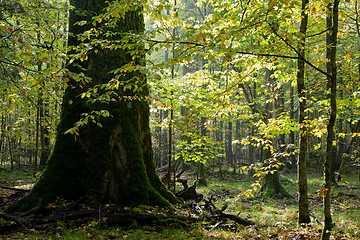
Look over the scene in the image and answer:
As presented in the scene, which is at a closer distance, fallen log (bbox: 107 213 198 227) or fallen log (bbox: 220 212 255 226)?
fallen log (bbox: 107 213 198 227)

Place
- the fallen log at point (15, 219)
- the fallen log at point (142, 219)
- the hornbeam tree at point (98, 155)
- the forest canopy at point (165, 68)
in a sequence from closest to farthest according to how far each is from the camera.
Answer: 1. the forest canopy at point (165, 68)
2. the fallen log at point (15, 219)
3. the fallen log at point (142, 219)
4. the hornbeam tree at point (98, 155)

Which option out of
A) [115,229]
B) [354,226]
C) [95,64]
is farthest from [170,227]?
[354,226]

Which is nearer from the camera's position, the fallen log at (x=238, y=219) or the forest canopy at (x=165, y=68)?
the forest canopy at (x=165, y=68)

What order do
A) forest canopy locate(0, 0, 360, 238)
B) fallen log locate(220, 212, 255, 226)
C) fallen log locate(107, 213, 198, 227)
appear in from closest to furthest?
1. forest canopy locate(0, 0, 360, 238)
2. fallen log locate(107, 213, 198, 227)
3. fallen log locate(220, 212, 255, 226)

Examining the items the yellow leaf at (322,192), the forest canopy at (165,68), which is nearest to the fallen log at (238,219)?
the forest canopy at (165,68)

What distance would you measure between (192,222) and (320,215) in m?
5.46

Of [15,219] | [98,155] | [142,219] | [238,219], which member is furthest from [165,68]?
[238,219]

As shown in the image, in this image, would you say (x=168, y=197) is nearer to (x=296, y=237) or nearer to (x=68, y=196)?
(x=68, y=196)

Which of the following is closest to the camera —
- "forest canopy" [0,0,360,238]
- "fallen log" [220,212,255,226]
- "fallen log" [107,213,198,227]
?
"forest canopy" [0,0,360,238]

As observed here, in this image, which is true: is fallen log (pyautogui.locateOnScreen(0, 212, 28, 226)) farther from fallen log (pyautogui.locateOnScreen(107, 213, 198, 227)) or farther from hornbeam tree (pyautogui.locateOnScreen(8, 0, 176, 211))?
fallen log (pyautogui.locateOnScreen(107, 213, 198, 227))

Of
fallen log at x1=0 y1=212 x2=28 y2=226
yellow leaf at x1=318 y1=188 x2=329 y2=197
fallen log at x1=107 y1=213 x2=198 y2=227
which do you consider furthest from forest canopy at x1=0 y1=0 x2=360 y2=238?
fallen log at x1=0 y1=212 x2=28 y2=226

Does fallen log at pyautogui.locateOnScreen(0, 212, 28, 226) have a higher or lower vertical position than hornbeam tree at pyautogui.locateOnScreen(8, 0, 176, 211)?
lower

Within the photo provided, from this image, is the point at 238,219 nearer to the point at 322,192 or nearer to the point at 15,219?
the point at 322,192

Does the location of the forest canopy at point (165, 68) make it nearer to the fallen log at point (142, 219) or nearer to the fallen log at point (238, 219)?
the fallen log at point (238, 219)
